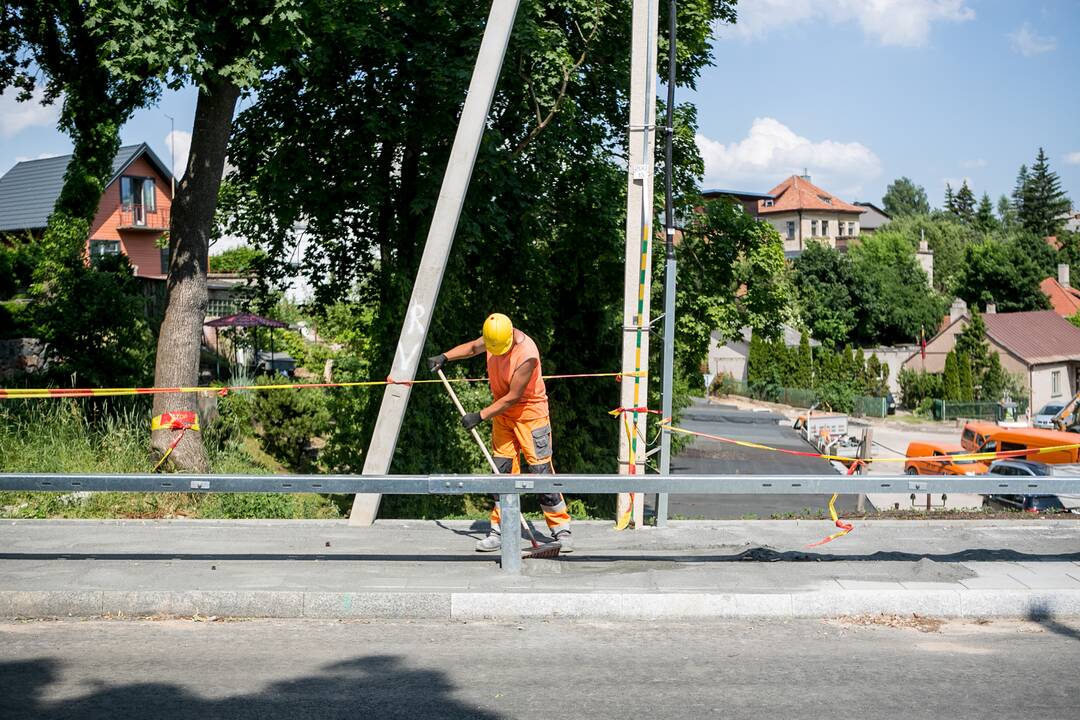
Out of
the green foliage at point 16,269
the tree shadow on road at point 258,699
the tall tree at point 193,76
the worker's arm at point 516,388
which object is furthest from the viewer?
the green foliage at point 16,269

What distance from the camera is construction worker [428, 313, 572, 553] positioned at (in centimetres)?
736

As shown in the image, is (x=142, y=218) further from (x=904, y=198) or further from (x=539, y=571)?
(x=904, y=198)

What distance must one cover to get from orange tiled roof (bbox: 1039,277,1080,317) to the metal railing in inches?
3086

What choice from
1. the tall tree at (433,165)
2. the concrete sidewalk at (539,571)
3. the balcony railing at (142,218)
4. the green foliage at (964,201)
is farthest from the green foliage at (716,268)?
the green foliage at (964,201)

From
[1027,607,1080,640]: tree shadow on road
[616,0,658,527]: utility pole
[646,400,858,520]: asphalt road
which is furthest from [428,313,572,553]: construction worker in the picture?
[646,400,858,520]: asphalt road

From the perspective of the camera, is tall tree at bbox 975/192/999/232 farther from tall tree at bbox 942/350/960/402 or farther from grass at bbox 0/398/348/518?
grass at bbox 0/398/348/518

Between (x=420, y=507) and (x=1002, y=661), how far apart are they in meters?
10.3

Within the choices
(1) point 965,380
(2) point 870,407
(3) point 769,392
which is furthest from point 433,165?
(3) point 769,392

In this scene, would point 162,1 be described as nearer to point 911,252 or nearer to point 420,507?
point 420,507

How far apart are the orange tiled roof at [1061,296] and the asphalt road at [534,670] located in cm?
7954

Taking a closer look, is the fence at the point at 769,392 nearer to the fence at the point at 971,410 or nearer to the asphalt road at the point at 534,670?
the fence at the point at 971,410

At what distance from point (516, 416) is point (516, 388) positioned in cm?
36

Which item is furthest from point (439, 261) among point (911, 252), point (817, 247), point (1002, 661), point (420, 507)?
point (911, 252)

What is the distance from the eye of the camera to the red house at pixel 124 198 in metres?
46.8
